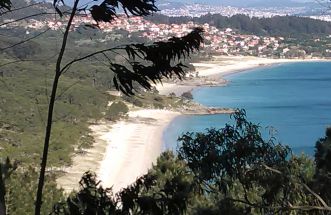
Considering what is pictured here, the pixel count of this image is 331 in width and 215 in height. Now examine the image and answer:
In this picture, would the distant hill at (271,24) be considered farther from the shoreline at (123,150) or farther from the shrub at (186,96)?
the shoreline at (123,150)

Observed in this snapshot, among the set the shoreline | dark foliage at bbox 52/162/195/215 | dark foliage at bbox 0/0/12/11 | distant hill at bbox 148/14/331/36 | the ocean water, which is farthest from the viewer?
distant hill at bbox 148/14/331/36

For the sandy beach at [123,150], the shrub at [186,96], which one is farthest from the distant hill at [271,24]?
the sandy beach at [123,150]

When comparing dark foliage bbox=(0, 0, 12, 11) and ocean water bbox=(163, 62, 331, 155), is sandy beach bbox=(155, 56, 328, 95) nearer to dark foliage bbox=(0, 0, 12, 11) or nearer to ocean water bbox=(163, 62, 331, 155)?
→ ocean water bbox=(163, 62, 331, 155)

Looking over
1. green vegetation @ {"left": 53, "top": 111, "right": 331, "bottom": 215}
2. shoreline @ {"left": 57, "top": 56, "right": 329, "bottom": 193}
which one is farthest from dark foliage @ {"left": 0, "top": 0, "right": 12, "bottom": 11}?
shoreline @ {"left": 57, "top": 56, "right": 329, "bottom": 193}

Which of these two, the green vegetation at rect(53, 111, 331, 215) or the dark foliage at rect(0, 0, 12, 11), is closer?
the dark foliage at rect(0, 0, 12, 11)

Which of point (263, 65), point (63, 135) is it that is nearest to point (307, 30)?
point (263, 65)
